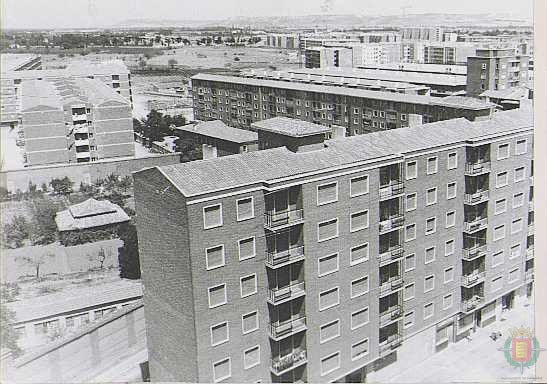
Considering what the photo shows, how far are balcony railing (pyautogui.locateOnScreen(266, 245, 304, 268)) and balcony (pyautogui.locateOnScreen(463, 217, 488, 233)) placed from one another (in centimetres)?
282

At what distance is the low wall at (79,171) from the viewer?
7.29 m

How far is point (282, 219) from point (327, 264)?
0.83m

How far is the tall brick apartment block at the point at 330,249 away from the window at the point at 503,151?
19 mm

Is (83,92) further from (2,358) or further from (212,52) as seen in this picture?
(2,358)

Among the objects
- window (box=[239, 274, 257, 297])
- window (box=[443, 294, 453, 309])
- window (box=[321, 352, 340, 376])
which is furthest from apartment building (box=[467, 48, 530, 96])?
window (box=[239, 274, 257, 297])

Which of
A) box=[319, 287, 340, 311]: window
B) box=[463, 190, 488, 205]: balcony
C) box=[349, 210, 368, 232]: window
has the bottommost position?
box=[319, 287, 340, 311]: window

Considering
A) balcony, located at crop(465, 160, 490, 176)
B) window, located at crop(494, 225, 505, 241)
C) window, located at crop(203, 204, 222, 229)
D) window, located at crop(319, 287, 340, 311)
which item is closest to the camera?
window, located at crop(203, 204, 222, 229)

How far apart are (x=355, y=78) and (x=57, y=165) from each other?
465 cm

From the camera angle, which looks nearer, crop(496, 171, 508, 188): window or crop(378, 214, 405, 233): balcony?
crop(378, 214, 405, 233): balcony

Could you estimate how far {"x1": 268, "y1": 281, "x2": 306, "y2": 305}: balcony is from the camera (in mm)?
7227

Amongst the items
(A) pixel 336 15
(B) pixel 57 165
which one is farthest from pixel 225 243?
(A) pixel 336 15

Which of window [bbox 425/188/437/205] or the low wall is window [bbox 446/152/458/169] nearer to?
window [bbox 425/188/437/205]

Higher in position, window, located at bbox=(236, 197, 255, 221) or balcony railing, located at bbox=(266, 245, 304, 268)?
window, located at bbox=(236, 197, 255, 221)

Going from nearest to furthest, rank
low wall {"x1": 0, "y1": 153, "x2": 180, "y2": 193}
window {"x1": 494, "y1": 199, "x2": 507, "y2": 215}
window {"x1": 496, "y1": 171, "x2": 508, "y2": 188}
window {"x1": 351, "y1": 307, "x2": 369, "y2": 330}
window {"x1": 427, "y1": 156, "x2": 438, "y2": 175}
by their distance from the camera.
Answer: low wall {"x1": 0, "y1": 153, "x2": 180, "y2": 193} → window {"x1": 351, "y1": 307, "x2": 369, "y2": 330} → window {"x1": 427, "y1": 156, "x2": 438, "y2": 175} → window {"x1": 496, "y1": 171, "x2": 508, "y2": 188} → window {"x1": 494, "y1": 199, "x2": 507, "y2": 215}
